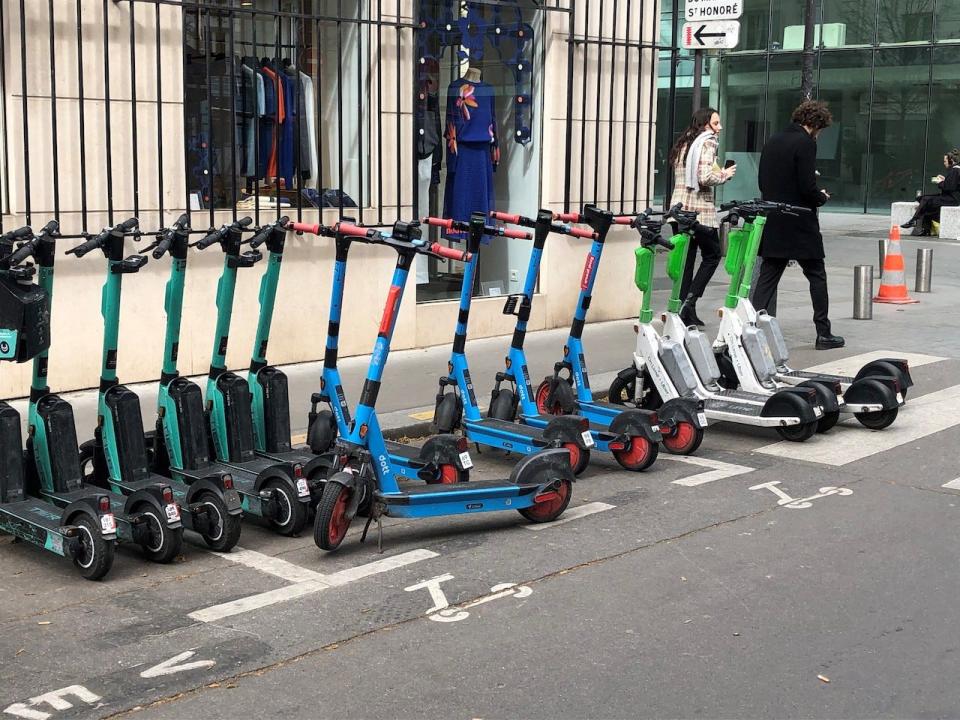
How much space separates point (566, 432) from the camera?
7094mm

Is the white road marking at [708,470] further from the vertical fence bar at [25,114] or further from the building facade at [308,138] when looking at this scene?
the vertical fence bar at [25,114]

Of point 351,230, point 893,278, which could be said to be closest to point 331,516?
point 351,230

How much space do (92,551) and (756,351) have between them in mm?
5074

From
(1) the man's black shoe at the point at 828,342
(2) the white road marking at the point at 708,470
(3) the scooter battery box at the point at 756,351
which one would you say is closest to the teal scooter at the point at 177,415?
(2) the white road marking at the point at 708,470

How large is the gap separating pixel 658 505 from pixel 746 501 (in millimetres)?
487

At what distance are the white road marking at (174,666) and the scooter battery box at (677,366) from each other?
175 inches

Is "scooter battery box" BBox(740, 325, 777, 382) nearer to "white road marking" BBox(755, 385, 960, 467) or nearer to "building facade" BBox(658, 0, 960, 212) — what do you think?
"white road marking" BBox(755, 385, 960, 467)

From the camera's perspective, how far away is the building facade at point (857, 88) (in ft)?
95.1

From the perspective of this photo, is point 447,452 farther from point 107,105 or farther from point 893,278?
point 893,278

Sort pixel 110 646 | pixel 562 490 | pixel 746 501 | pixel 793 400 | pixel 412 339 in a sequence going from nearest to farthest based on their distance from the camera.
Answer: pixel 110 646 < pixel 562 490 < pixel 746 501 < pixel 793 400 < pixel 412 339

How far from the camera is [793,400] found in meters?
7.97

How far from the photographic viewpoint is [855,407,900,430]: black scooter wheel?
8391 millimetres

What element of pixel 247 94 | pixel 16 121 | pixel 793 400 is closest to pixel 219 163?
pixel 247 94

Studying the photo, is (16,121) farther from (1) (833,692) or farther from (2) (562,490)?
(1) (833,692)
